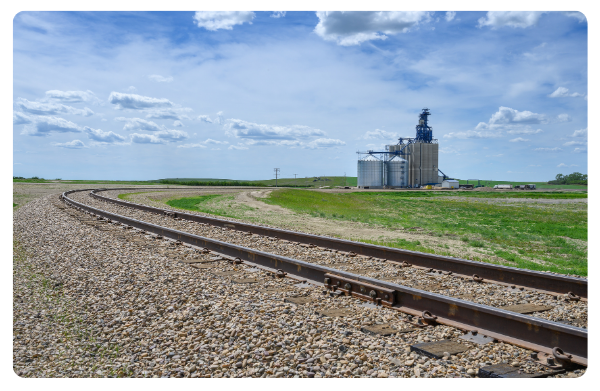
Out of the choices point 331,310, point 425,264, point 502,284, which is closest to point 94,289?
point 331,310

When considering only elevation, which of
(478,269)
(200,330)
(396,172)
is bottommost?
(200,330)

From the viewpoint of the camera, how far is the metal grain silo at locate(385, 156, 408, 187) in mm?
111125

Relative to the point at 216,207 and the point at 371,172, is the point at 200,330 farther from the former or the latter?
the point at 371,172

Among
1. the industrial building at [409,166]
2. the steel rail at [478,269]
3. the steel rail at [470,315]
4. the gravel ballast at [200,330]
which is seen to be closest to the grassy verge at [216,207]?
the steel rail at [478,269]

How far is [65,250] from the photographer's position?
1148 centimetres

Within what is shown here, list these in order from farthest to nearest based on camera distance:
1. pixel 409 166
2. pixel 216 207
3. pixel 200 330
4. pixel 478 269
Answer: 1. pixel 409 166
2. pixel 216 207
3. pixel 478 269
4. pixel 200 330

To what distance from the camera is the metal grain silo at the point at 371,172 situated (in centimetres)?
11194

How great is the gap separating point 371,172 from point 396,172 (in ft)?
21.8

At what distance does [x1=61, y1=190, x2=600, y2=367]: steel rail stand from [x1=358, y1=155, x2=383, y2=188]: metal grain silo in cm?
10481

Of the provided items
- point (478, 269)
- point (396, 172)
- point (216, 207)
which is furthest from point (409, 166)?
point (478, 269)

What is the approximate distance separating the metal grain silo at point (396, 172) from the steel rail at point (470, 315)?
10582cm

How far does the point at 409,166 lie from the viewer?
4392 inches

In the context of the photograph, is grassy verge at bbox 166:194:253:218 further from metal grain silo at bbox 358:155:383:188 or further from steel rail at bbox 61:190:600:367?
metal grain silo at bbox 358:155:383:188

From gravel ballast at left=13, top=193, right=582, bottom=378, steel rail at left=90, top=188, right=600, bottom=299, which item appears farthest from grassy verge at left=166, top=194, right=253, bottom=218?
gravel ballast at left=13, top=193, right=582, bottom=378
